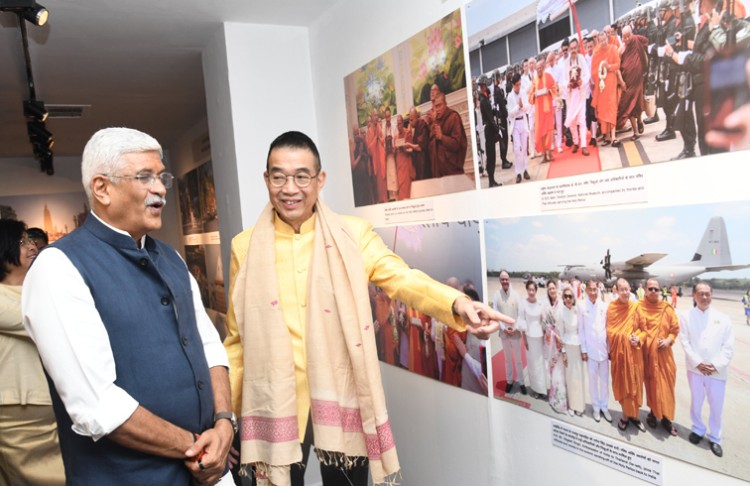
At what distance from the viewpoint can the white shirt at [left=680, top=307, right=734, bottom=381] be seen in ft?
4.82

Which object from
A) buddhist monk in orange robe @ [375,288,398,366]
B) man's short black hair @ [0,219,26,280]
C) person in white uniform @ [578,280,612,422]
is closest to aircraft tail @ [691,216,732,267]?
person in white uniform @ [578,280,612,422]

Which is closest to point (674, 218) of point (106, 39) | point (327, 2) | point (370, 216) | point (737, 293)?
point (737, 293)

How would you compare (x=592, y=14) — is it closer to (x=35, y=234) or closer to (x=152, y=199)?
(x=152, y=199)

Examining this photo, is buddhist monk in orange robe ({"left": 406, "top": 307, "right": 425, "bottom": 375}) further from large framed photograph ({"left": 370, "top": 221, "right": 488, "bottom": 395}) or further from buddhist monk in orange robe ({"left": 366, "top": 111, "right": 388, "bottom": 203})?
buddhist monk in orange robe ({"left": 366, "top": 111, "right": 388, "bottom": 203})

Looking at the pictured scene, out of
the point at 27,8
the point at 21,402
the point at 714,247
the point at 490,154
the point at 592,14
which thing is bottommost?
the point at 21,402

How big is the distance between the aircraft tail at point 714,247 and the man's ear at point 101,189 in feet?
5.61

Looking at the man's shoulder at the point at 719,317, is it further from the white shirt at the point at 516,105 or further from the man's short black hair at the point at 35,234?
the man's short black hair at the point at 35,234

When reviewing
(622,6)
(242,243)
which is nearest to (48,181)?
(242,243)

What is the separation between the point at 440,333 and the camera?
2738 mm

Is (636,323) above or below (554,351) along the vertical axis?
above

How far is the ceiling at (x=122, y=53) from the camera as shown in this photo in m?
3.37

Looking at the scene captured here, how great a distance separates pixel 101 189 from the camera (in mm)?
1567

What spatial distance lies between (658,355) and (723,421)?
0.24m

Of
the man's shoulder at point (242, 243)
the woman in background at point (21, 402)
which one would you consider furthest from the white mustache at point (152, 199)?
the woman in background at point (21, 402)
